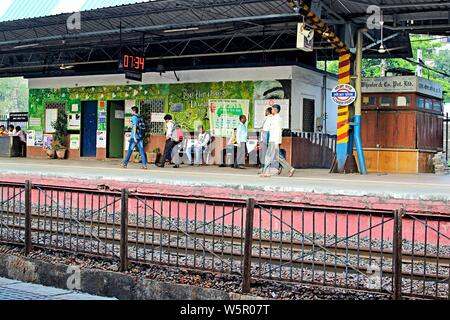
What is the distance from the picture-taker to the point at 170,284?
6.72 metres

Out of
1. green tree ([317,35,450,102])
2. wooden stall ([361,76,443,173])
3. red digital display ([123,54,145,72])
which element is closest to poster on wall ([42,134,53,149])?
red digital display ([123,54,145,72])

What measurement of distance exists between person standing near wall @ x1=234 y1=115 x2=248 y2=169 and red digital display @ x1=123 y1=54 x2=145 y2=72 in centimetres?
368

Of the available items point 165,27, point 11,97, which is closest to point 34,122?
point 165,27

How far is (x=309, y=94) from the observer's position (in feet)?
66.6

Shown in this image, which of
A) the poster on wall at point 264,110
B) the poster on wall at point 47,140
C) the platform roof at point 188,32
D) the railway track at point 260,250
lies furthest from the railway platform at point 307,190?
the poster on wall at point 47,140

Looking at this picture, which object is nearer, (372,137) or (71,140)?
(372,137)

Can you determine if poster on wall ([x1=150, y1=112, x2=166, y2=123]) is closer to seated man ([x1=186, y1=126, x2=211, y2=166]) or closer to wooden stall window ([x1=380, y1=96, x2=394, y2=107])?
seated man ([x1=186, y1=126, x2=211, y2=166])

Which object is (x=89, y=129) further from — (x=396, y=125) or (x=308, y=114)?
(x=396, y=125)

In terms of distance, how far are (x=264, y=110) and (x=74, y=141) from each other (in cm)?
844

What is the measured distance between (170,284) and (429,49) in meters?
37.0

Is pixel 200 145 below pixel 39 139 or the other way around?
below

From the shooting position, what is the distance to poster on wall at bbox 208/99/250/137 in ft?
66.3
